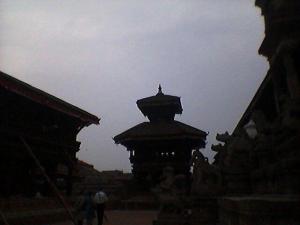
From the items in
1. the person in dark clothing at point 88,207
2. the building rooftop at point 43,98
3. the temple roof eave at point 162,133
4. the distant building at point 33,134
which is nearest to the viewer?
the person in dark clothing at point 88,207

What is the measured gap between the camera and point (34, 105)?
13.8 m

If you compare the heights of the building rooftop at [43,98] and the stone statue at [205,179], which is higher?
the building rooftop at [43,98]

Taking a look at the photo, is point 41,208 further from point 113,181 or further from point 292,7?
point 113,181

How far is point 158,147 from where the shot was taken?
27328mm

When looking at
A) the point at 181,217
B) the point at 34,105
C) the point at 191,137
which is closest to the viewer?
the point at 181,217

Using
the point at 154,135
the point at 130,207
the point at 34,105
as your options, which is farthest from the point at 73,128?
the point at 154,135

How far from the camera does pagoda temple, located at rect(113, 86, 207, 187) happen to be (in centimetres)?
2600

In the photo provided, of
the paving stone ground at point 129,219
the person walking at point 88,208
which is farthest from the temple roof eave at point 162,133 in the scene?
the person walking at point 88,208

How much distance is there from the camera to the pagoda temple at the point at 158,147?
26000 millimetres

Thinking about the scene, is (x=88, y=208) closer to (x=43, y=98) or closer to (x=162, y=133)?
(x=43, y=98)

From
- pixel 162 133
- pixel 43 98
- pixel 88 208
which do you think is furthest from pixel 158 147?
pixel 88 208

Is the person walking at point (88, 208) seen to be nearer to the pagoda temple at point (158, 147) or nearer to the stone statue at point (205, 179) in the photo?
the stone statue at point (205, 179)

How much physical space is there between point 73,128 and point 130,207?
27.2 feet

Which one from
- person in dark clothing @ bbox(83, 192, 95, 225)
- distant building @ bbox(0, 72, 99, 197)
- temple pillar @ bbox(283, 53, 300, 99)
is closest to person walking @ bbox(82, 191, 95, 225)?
person in dark clothing @ bbox(83, 192, 95, 225)
